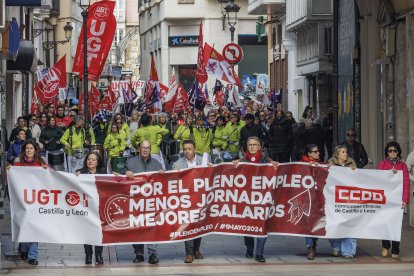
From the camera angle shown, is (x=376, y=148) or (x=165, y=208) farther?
(x=376, y=148)

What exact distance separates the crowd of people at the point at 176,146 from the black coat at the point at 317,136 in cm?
2

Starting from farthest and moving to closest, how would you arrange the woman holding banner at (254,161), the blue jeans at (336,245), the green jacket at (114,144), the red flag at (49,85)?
the red flag at (49,85)
the green jacket at (114,144)
the blue jeans at (336,245)
the woman holding banner at (254,161)

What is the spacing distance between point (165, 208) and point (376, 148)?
11461 mm

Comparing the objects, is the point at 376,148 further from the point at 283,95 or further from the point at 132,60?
the point at 132,60

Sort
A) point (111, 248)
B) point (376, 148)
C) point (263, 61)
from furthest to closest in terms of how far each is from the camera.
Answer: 1. point (263, 61)
2. point (376, 148)
3. point (111, 248)

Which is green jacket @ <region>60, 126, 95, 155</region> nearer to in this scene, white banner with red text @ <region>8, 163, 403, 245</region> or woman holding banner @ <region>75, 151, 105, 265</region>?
woman holding banner @ <region>75, 151, 105, 265</region>

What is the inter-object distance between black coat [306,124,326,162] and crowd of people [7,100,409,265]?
2cm

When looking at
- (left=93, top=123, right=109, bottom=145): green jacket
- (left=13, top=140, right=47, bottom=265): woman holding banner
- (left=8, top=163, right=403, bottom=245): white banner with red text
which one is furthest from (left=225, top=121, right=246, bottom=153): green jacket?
(left=13, top=140, right=47, bottom=265): woman holding banner

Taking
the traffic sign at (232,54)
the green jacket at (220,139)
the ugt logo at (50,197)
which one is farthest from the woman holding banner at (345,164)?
the traffic sign at (232,54)

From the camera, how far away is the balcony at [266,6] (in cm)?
5381

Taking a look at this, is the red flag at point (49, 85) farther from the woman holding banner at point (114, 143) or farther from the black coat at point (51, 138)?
the woman holding banner at point (114, 143)

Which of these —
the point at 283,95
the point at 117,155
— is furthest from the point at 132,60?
the point at 117,155

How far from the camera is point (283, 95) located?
2259 inches

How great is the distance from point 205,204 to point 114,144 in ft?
37.9
